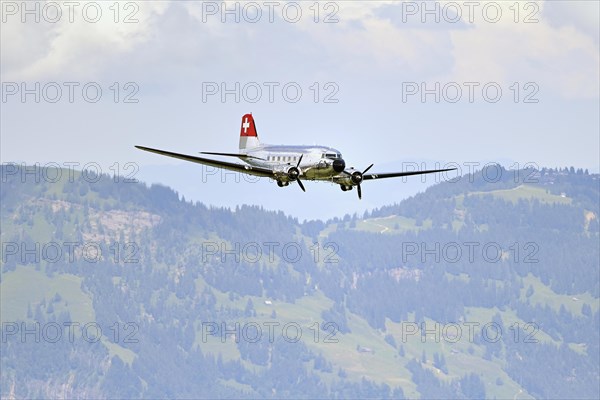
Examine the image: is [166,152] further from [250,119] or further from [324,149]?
[250,119]

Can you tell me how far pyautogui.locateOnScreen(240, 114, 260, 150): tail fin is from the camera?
146m

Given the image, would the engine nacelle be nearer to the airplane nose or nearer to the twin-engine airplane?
the twin-engine airplane

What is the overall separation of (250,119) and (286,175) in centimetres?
3211

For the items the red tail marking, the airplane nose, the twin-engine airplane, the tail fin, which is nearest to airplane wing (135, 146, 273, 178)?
the twin-engine airplane

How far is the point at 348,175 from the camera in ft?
398

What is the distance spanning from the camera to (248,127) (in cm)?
14962

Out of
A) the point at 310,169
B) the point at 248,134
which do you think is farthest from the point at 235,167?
Result: the point at 248,134

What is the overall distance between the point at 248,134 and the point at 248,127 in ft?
5.99

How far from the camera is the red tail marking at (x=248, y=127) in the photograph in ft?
487

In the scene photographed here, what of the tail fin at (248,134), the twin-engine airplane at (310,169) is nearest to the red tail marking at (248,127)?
→ the tail fin at (248,134)

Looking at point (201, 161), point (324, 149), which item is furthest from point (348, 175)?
point (201, 161)

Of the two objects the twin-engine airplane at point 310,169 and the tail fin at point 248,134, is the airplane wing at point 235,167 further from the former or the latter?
the tail fin at point 248,134

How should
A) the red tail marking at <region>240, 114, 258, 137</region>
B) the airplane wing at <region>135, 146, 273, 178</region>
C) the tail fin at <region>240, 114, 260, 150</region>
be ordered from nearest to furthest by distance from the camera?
1. the airplane wing at <region>135, 146, 273, 178</region>
2. the tail fin at <region>240, 114, 260, 150</region>
3. the red tail marking at <region>240, 114, 258, 137</region>

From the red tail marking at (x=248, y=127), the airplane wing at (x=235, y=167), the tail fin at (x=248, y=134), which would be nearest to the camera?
the airplane wing at (x=235, y=167)
